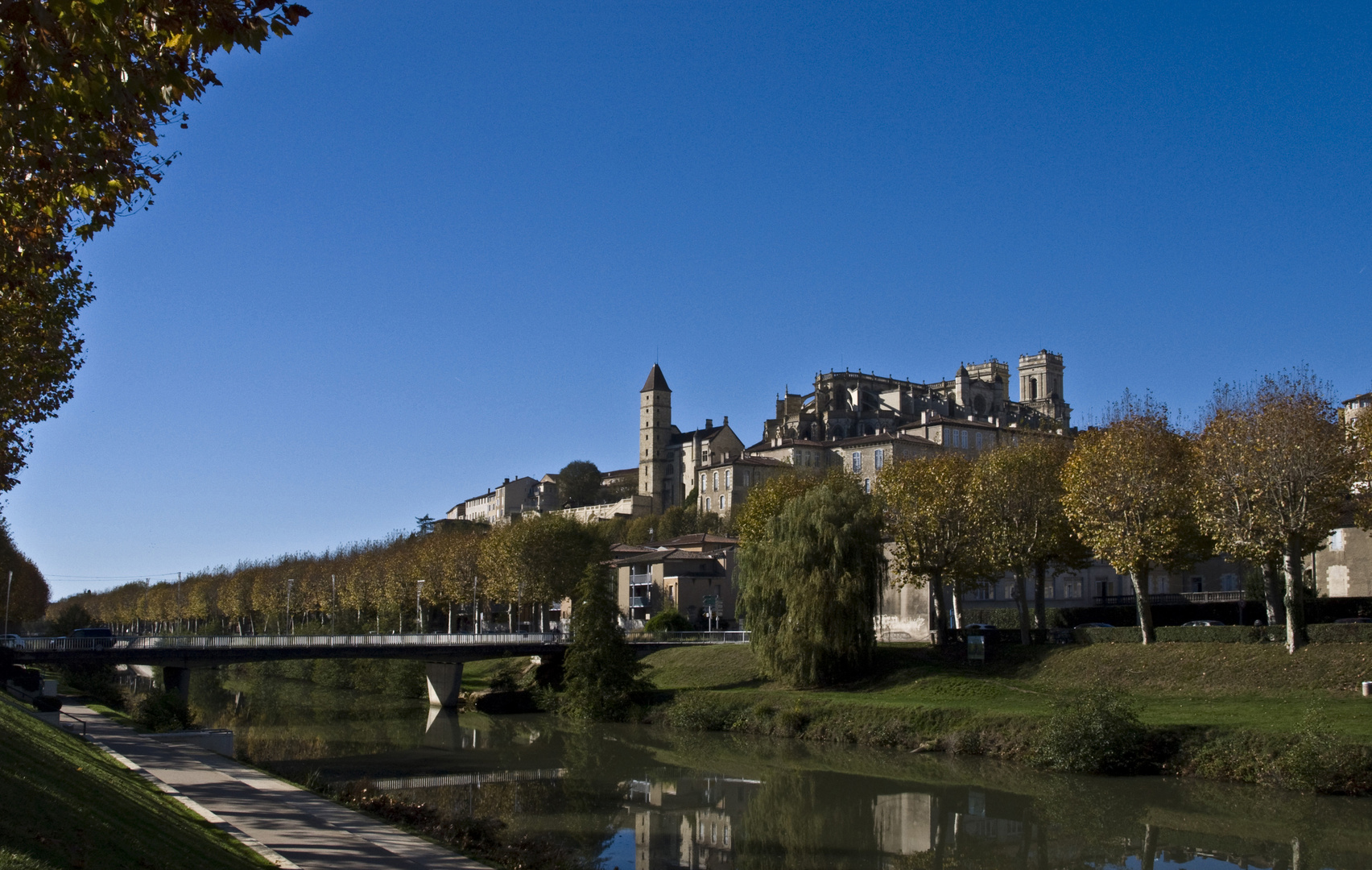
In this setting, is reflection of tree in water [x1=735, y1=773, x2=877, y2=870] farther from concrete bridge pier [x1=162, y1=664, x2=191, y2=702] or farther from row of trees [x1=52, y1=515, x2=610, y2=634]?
row of trees [x1=52, y1=515, x2=610, y2=634]

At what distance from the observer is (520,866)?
1962 cm

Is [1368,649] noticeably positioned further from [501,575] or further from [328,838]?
[501,575]

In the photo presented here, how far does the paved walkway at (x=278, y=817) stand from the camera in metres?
18.0

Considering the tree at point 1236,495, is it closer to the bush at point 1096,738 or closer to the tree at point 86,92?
the bush at point 1096,738

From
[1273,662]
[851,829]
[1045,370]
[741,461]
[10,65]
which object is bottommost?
[851,829]

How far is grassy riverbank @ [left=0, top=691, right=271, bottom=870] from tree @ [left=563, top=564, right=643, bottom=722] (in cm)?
2836

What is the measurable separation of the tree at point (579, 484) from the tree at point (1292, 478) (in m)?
133

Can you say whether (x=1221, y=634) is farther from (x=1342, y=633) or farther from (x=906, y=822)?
(x=906, y=822)

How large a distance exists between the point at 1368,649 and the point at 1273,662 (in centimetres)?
269

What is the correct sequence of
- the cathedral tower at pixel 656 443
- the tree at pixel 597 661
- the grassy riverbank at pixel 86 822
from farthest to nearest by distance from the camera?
the cathedral tower at pixel 656 443 → the tree at pixel 597 661 → the grassy riverbank at pixel 86 822

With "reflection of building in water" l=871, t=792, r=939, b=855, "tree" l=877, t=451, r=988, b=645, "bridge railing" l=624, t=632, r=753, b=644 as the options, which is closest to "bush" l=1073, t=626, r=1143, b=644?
"tree" l=877, t=451, r=988, b=645

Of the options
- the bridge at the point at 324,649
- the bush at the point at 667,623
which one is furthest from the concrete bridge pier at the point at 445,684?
the bush at the point at 667,623

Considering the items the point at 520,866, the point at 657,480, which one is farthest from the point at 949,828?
the point at 657,480

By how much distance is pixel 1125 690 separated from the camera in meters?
34.7
